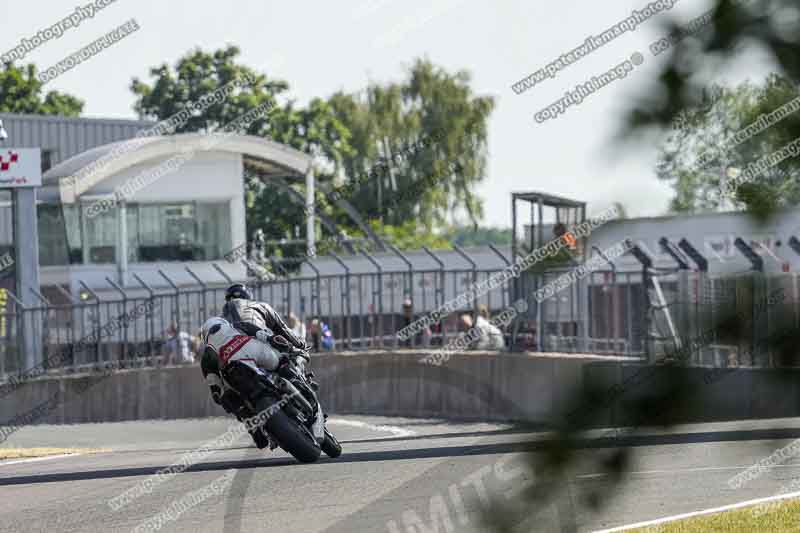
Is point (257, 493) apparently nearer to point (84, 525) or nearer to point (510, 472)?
point (84, 525)

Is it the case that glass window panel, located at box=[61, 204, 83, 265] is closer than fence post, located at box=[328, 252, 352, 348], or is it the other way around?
fence post, located at box=[328, 252, 352, 348]

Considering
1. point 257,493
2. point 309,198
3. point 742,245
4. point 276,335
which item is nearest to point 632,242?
point 742,245

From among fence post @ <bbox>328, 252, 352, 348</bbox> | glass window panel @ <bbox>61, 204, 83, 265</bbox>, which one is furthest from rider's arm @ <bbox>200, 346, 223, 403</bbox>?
glass window panel @ <bbox>61, 204, 83, 265</bbox>

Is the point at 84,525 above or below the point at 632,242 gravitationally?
below

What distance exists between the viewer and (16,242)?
27.2 m

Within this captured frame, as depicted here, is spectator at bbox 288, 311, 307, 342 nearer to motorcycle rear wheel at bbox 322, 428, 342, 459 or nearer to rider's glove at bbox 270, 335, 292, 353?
motorcycle rear wheel at bbox 322, 428, 342, 459

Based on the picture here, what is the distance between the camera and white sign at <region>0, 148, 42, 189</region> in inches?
1048

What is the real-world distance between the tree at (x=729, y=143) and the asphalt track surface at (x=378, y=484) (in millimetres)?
349

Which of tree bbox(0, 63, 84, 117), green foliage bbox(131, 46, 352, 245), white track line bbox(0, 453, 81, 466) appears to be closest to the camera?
white track line bbox(0, 453, 81, 466)

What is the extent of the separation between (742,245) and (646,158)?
292mm

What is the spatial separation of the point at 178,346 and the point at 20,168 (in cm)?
556

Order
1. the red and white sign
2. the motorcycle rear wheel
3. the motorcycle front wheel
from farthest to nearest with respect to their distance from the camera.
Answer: the motorcycle rear wheel < the red and white sign < the motorcycle front wheel

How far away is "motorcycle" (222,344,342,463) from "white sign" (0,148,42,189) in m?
16.4

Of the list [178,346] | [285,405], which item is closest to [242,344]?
[285,405]
